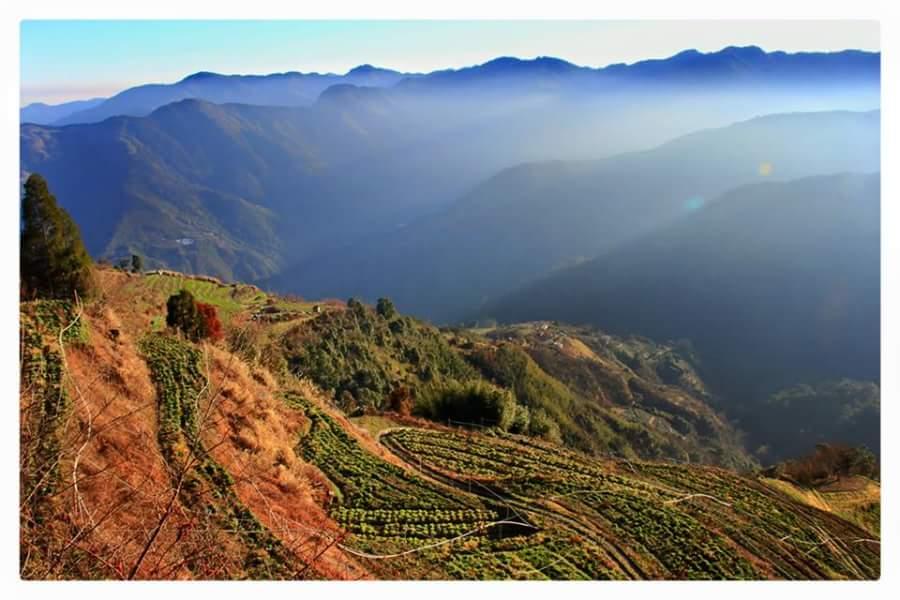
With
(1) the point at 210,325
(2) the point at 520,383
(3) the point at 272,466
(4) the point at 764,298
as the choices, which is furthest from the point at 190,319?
(4) the point at 764,298

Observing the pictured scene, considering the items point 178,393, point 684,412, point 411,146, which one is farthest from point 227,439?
point 411,146

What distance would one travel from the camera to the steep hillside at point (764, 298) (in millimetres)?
38812

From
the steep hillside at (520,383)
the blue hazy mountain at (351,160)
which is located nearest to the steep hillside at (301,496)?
the steep hillside at (520,383)

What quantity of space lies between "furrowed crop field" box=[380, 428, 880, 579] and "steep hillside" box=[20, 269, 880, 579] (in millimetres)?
21

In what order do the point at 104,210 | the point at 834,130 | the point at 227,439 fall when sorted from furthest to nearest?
the point at 104,210 < the point at 834,130 < the point at 227,439

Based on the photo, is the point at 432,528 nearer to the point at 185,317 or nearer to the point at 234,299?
the point at 185,317

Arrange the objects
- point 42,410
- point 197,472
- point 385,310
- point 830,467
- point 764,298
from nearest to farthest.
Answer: point 42,410
point 197,472
point 830,467
point 385,310
point 764,298

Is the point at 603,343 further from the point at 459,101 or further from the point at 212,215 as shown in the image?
the point at 212,215

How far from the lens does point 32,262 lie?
21.3 ft

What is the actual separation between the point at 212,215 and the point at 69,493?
8262cm

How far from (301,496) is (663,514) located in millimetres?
3408

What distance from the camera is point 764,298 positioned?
52.5 m

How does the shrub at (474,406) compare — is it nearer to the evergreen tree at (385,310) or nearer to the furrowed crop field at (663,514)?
the furrowed crop field at (663,514)

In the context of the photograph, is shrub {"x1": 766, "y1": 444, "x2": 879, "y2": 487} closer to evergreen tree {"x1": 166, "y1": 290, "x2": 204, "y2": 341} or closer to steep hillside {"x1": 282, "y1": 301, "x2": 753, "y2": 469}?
steep hillside {"x1": 282, "y1": 301, "x2": 753, "y2": 469}
